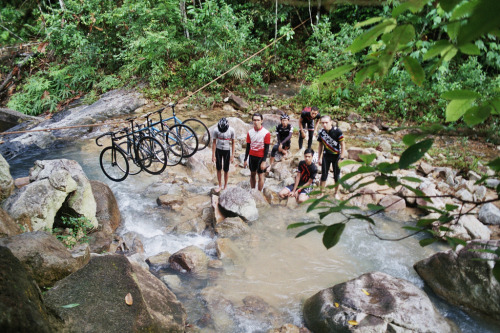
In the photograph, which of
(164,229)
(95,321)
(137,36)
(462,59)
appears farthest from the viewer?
(137,36)

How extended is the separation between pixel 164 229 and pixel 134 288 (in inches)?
127

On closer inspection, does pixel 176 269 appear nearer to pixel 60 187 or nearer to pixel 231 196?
pixel 231 196

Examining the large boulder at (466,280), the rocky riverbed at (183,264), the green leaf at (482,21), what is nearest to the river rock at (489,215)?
the rocky riverbed at (183,264)

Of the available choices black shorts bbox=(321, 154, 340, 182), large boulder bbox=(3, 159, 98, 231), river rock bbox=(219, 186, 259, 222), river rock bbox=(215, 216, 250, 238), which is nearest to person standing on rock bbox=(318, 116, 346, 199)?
black shorts bbox=(321, 154, 340, 182)

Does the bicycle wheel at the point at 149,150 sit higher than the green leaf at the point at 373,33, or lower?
lower

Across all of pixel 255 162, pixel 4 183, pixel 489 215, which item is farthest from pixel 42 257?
pixel 489 215

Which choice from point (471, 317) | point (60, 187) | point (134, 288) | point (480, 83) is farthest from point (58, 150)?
point (480, 83)

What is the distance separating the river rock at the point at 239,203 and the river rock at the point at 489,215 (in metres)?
4.25

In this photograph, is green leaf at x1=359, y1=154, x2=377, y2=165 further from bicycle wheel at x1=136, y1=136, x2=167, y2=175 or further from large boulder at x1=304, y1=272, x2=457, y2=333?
bicycle wheel at x1=136, y1=136, x2=167, y2=175

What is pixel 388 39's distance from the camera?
0.96 m

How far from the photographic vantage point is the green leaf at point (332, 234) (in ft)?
3.45

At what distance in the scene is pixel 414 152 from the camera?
996 millimetres

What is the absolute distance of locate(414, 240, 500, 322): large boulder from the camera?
14.8 ft

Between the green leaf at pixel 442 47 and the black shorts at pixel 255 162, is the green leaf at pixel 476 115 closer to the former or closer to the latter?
the green leaf at pixel 442 47
